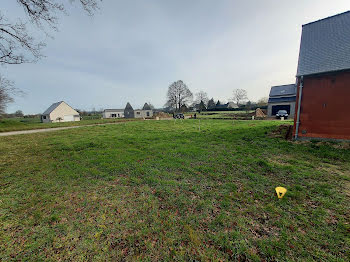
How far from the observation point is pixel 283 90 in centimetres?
2767

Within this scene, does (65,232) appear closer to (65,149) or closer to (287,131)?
(65,149)

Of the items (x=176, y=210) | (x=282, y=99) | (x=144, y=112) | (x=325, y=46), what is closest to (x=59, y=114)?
(x=144, y=112)

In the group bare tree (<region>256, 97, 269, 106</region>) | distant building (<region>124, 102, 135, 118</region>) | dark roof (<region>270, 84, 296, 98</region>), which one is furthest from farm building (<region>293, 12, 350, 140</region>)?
distant building (<region>124, 102, 135, 118</region>)

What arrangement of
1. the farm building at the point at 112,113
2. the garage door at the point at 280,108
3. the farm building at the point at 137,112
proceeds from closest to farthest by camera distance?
the garage door at the point at 280,108
the farm building at the point at 137,112
the farm building at the point at 112,113

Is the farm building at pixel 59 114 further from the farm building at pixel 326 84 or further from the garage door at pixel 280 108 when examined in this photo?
the garage door at pixel 280 108

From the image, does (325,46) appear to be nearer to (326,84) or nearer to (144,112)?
(326,84)

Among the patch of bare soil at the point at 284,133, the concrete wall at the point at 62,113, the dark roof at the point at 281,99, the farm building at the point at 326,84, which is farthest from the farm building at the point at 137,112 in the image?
the farm building at the point at 326,84

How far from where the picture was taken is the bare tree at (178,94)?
48875mm

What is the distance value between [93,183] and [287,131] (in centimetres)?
1163

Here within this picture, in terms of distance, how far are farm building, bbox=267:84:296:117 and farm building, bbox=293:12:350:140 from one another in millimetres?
20118

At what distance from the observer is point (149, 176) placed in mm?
4355

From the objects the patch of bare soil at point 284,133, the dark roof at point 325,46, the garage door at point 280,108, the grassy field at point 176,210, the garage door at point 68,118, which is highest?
the dark roof at point 325,46

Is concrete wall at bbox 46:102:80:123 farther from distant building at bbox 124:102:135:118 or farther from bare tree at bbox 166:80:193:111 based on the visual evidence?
bare tree at bbox 166:80:193:111

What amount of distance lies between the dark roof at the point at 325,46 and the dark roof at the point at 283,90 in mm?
20587
